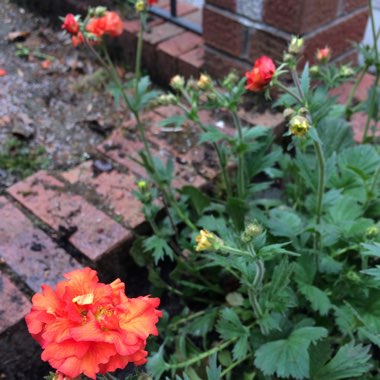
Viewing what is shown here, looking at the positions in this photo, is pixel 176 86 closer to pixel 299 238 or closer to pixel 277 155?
pixel 277 155

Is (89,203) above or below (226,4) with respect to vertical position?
below

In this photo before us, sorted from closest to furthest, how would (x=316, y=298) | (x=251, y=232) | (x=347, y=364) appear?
(x=251, y=232)
(x=347, y=364)
(x=316, y=298)

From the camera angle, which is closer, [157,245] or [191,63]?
[157,245]

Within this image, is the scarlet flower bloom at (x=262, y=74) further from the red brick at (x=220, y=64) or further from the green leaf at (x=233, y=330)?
the red brick at (x=220, y=64)

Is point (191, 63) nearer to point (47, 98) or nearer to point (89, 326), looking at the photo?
point (47, 98)

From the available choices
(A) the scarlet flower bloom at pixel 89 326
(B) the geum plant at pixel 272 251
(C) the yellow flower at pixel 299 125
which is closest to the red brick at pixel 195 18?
(B) the geum plant at pixel 272 251

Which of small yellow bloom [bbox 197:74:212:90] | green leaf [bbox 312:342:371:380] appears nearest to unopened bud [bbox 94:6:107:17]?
small yellow bloom [bbox 197:74:212:90]

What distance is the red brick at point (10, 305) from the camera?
3.87 ft

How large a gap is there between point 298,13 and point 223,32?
332 mm

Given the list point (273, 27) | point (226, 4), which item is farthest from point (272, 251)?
point (226, 4)

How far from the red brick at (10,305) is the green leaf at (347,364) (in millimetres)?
713

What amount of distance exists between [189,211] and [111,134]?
46 centimetres

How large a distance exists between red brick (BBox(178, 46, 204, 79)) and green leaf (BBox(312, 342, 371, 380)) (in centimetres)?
116

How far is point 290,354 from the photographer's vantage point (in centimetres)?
106
